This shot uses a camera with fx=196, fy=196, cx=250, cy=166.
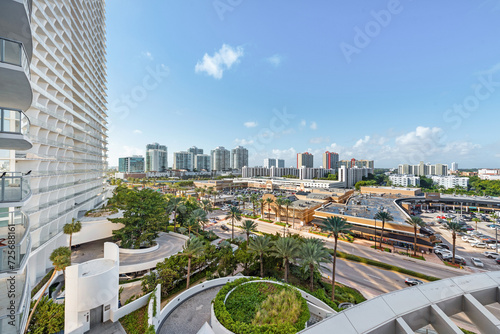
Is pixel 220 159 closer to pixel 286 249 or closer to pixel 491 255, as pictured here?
pixel 491 255

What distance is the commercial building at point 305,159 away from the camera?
602 feet

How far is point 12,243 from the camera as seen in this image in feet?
25.6

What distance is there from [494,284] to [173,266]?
22364 millimetres

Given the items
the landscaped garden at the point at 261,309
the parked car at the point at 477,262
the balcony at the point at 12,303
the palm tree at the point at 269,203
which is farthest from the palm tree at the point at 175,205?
the parked car at the point at 477,262

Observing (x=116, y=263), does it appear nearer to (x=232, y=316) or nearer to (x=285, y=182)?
(x=232, y=316)

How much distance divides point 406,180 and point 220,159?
150m

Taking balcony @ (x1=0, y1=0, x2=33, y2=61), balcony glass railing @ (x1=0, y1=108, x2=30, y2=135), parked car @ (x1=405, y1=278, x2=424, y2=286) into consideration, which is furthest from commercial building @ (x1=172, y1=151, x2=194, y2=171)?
balcony glass railing @ (x1=0, y1=108, x2=30, y2=135)

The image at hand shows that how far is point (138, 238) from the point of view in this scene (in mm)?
27109

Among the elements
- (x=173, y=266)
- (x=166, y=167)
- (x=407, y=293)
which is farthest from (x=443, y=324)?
(x=166, y=167)

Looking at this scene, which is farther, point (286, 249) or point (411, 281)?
point (411, 281)

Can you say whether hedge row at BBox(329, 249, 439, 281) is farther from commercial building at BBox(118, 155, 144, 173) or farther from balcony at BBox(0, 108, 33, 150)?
commercial building at BBox(118, 155, 144, 173)

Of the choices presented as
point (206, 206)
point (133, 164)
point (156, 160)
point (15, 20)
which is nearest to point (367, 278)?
point (206, 206)

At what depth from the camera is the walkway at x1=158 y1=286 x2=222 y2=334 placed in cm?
1416

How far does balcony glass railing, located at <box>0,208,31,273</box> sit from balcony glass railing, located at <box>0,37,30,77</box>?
559 cm
